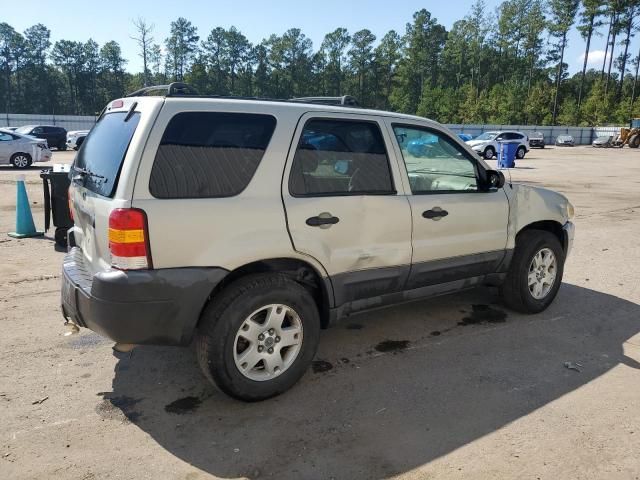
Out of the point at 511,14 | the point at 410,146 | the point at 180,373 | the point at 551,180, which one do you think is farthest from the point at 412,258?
the point at 511,14

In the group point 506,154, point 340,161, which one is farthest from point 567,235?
point 506,154

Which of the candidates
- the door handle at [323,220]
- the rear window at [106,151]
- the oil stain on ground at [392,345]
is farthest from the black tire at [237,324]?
the oil stain on ground at [392,345]

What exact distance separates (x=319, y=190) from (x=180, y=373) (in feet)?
5.37

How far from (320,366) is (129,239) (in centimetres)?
173

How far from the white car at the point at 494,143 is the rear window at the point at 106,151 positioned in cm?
2765

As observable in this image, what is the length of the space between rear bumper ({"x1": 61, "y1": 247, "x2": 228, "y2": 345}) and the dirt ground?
0.58 m

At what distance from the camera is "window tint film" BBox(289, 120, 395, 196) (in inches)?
130

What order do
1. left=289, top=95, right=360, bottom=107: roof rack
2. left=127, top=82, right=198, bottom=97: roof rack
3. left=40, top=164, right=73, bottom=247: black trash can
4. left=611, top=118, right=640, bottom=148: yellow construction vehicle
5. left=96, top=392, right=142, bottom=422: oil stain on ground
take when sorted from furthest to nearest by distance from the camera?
left=611, top=118, right=640, bottom=148: yellow construction vehicle → left=40, top=164, right=73, bottom=247: black trash can → left=289, top=95, right=360, bottom=107: roof rack → left=127, top=82, right=198, bottom=97: roof rack → left=96, top=392, right=142, bottom=422: oil stain on ground

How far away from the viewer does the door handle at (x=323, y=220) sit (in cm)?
328

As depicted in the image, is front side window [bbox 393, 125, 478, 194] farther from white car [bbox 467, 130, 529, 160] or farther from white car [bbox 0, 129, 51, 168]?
white car [bbox 467, 130, 529, 160]

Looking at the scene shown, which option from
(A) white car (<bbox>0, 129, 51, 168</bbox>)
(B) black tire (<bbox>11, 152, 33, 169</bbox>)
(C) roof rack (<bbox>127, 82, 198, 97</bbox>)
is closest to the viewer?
(C) roof rack (<bbox>127, 82, 198, 97</bbox>)

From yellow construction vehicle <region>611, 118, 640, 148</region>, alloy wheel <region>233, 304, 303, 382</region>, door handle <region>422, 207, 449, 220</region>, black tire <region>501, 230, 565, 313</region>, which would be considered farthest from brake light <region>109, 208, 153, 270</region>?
yellow construction vehicle <region>611, 118, 640, 148</region>

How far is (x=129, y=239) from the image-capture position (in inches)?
108

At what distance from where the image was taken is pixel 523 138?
34.0 meters
